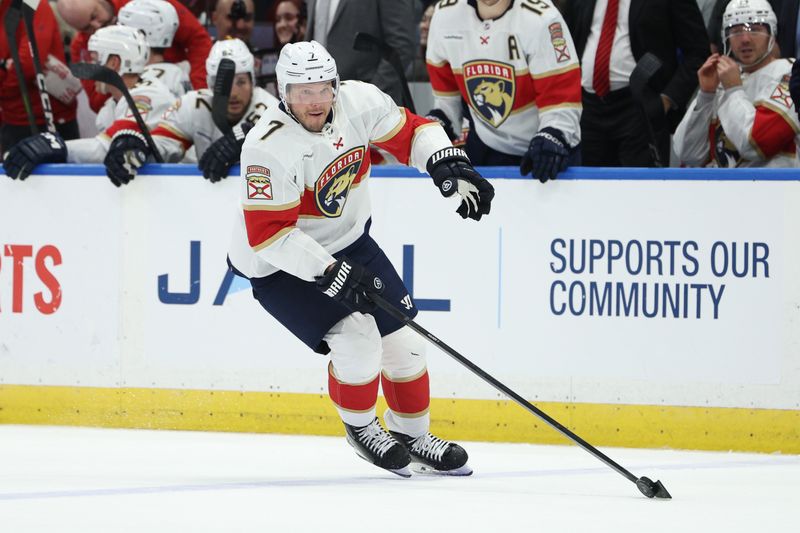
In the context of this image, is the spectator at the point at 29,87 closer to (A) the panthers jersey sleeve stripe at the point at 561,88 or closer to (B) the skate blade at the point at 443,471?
(A) the panthers jersey sleeve stripe at the point at 561,88

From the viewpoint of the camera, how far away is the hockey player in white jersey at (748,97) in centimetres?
497

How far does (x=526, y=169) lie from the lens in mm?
4922

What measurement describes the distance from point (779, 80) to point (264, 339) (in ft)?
7.13

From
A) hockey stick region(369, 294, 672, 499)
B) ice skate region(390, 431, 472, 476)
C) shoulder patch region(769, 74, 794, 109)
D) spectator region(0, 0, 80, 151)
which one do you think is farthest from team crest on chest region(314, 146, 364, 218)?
spectator region(0, 0, 80, 151)

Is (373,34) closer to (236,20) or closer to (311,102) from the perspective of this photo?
(236,20)

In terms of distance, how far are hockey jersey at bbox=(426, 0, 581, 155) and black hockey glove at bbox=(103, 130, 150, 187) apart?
3.87 ft

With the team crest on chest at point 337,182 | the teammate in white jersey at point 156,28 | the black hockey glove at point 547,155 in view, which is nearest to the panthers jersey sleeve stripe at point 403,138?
the team crest on chest at point 337,182

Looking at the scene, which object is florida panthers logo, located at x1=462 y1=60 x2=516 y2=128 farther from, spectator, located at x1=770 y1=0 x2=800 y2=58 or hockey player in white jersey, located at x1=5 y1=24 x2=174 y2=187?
hockey player in white jersey, located at x1=5 y1=24 x2=174 y2=187

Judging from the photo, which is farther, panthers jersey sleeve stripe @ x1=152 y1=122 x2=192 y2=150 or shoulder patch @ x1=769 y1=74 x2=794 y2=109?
panthers jersey sleeve stripe @ x1=152 y1=122 x2=192 y2=150

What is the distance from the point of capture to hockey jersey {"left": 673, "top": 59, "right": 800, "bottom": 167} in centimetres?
496

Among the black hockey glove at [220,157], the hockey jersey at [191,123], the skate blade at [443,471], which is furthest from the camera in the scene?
the hockey jersey at [191,123]

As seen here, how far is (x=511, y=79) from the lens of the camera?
5047 millimetres

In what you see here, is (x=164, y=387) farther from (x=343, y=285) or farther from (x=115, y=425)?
(x=343, y=285)

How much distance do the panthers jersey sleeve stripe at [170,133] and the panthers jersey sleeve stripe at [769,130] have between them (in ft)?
7.43
